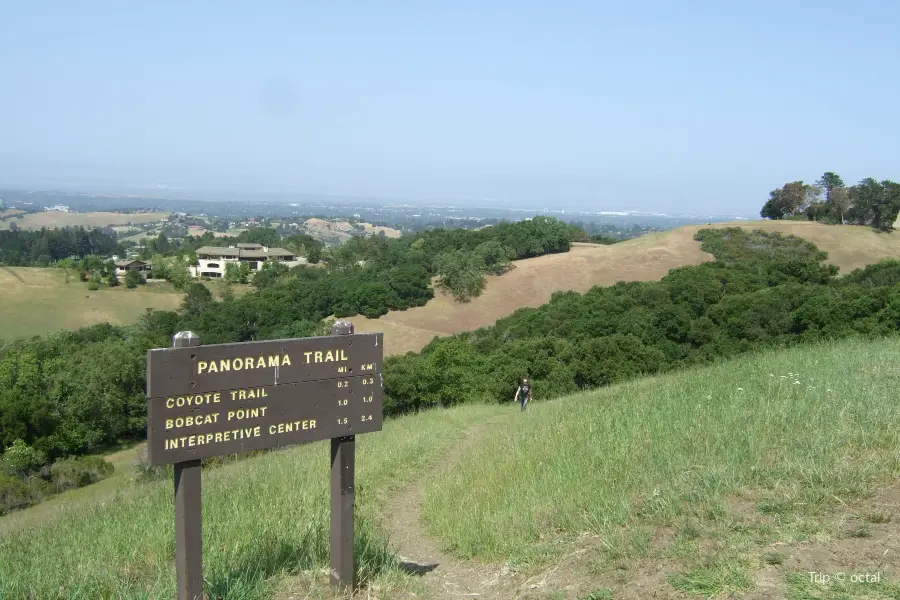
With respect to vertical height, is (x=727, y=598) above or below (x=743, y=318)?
above

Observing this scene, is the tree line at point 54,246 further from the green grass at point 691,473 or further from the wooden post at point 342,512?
the wooden post at point 342,512

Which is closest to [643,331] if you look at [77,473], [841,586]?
[77,473]

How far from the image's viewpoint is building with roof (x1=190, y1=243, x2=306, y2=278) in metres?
102

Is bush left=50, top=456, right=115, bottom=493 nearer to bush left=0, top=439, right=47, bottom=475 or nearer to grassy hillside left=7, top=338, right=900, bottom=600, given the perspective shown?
bush left=0, top=439, right=47, bottom=475

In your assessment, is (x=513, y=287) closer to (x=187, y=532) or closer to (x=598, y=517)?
(x=598, y=517)

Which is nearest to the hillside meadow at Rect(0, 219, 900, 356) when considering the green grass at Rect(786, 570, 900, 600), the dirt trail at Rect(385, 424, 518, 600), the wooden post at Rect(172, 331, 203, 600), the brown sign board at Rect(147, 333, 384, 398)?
the dirt trail at Rect(385, 424, 518, 600)

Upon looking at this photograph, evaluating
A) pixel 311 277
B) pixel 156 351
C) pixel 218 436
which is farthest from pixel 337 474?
pixel 311 277

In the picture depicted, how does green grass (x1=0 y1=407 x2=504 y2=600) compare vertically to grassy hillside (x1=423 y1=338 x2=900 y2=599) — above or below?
below

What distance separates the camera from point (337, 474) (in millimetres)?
5461

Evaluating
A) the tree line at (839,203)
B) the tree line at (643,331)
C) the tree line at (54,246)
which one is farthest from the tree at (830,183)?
the tree line at (54,246)

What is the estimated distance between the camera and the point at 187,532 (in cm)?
467

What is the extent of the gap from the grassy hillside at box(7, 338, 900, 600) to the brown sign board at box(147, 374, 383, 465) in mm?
1040

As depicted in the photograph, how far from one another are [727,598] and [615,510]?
5.37 ft

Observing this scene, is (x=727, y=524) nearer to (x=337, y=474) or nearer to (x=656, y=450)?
(x=656, y=450)
